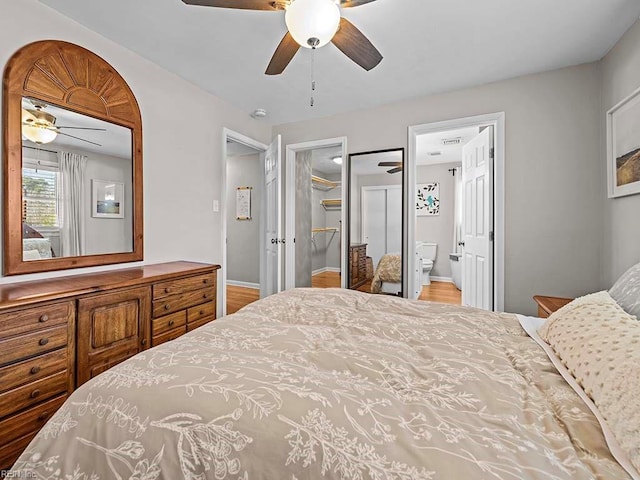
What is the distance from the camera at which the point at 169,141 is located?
103 inches

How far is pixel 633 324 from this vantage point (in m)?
0.89

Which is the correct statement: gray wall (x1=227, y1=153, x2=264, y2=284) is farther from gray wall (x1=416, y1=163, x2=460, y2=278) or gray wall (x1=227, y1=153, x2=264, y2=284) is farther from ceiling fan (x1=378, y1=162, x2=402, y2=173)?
gray wall (x1=416, y1=163, x2=460, y2=278)

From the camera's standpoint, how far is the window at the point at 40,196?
1.77m

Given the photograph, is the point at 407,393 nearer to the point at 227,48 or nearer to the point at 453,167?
the point at 227,48

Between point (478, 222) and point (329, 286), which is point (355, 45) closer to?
point (478, 222)

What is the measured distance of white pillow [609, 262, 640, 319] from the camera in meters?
1.14

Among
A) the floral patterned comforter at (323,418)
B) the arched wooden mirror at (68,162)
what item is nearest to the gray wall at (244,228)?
the arched wooden mirror at (68,162)

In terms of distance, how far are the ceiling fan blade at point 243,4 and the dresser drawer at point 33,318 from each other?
1.66 metres

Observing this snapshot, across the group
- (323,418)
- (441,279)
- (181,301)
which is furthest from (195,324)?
(441,279)

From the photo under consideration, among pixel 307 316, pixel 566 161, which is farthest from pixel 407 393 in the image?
pixel 566 161

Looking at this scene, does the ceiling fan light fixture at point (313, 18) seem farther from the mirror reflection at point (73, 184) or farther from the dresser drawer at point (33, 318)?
the dresser drawer at point (33, 318)

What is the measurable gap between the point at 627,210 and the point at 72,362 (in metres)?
3.63

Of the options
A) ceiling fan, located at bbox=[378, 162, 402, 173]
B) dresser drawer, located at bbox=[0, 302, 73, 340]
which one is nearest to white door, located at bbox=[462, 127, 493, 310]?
ceiling fan, located at bbox=[378, 162, 402, 173]

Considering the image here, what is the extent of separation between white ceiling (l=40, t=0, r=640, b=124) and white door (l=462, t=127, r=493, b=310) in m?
0.74
